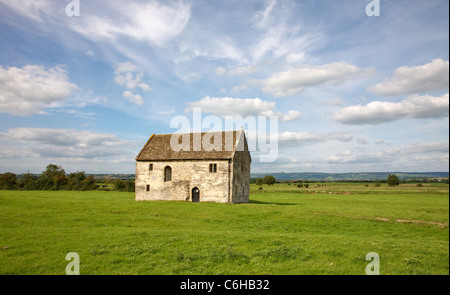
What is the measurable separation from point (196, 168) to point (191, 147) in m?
4.09

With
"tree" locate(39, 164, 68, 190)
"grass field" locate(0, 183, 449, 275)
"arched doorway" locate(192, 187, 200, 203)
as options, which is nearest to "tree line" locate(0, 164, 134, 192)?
"tree" locate(39, 164, 68, 190)

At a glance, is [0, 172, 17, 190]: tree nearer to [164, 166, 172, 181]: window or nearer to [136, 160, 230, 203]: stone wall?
[136, 160, 230, 203]: stone wall

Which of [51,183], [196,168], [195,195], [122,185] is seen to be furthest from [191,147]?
[51,183]

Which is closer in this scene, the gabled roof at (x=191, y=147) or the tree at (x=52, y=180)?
the gabled roof at (x=191, y=147)

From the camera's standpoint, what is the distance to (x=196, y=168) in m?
40.8

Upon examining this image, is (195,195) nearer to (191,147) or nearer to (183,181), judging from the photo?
(183,181)

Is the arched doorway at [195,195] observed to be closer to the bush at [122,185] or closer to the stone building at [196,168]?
the stone building at [196,168]

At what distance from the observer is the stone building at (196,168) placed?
39.5 meters

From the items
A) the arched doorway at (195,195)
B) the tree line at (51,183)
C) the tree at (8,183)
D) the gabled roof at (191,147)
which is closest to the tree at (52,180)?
the tree line at (51,183)

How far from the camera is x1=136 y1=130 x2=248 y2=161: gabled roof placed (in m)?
40.7

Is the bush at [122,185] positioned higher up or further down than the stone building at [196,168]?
further down

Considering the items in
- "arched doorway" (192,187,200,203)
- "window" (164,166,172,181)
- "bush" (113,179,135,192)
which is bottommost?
"bush" (113,179,135,192)
